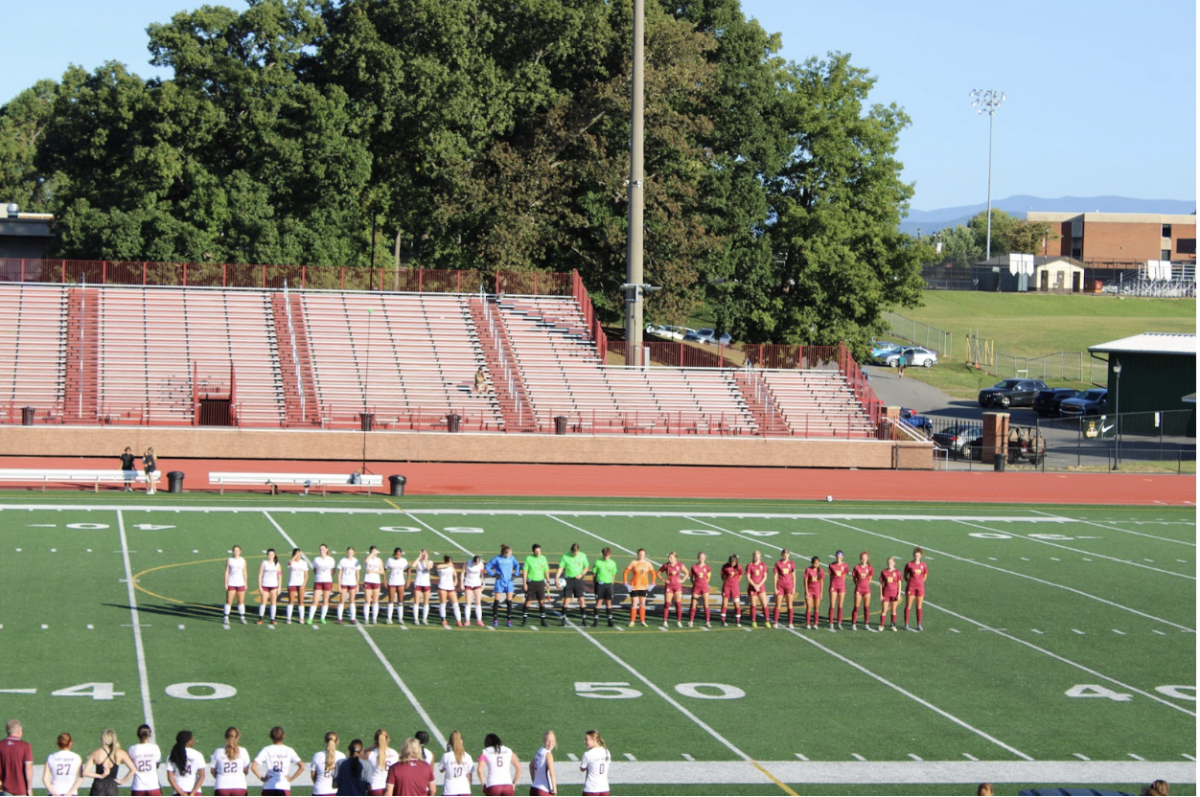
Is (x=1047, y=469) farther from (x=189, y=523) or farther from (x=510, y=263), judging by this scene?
(x=189, y=523)

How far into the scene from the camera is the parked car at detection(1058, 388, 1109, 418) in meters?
62.9

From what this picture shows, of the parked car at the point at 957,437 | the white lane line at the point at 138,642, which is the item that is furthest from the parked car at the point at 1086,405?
the white lane line at the point at 138,642

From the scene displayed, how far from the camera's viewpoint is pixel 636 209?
52.1 meters

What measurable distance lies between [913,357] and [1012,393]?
1099 centimetres

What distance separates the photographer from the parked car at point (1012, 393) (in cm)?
6562

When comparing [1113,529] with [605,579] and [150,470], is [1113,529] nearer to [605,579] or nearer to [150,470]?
[605,579]

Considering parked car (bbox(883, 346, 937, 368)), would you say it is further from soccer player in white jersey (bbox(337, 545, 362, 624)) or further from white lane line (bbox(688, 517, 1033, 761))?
soccer player in white jersey (bbox(337, 545, 362, 624))

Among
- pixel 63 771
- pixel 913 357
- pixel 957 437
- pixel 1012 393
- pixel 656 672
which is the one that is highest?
pixel 913 357

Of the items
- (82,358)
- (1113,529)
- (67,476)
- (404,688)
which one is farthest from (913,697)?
(82,358)

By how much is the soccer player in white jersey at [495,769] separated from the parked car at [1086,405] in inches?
2118

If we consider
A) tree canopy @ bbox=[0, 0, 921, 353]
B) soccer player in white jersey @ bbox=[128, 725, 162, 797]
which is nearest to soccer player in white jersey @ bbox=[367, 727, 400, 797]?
soccer player in white jersey @ bbox=[128, 725, 162, 797]

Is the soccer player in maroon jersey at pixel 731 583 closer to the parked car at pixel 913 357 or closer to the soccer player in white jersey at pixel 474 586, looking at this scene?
the soccer player in white jersey at pixel 474 586

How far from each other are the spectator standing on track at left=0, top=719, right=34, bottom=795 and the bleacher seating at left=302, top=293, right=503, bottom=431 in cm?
3230

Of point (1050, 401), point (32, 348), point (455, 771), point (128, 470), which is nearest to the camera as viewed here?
point (455, 771)
